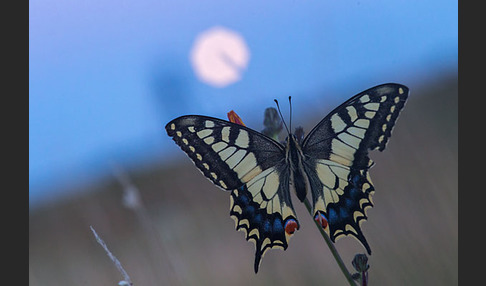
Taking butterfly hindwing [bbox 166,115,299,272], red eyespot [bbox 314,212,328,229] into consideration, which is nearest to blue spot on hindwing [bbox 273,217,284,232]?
butterfly hindwing [bbox 166,115,299,272]

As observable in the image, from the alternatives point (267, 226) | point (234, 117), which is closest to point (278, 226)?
point (267, 226)

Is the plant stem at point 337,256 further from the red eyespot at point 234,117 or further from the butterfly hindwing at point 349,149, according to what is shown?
the red eyespot at point 234,117

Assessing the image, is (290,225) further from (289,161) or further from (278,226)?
(289,161)

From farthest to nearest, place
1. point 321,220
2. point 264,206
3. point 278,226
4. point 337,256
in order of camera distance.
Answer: point 264,206 → point 278,226 → point 321,220 → point 337,256

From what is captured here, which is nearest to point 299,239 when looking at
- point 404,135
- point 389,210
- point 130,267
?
point 389,210

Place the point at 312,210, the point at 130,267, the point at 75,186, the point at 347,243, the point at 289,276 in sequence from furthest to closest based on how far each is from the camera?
1. the point at 75,186
2. the point at 130,267
3. the point at 347,243
4. the point at 289,276
5. the point at 312,210

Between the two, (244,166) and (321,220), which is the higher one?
(244,166)

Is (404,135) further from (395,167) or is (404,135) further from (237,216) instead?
(237,216)

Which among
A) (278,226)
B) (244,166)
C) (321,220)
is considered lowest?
(278,226)
